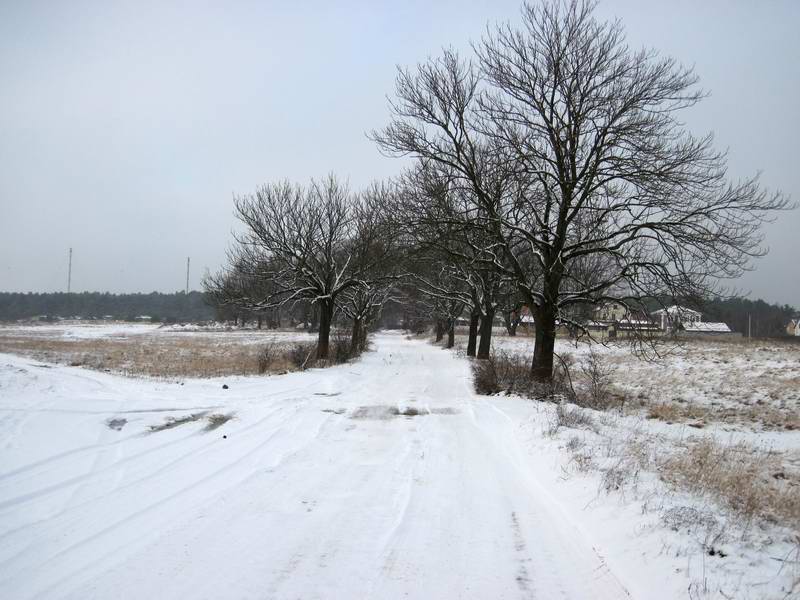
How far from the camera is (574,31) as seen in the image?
496 inches

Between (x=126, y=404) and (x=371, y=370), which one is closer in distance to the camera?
(x=126, y=404)

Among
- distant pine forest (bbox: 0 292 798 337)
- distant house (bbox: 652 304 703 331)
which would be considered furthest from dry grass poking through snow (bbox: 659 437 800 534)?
distant pine forest (bbox: 0 292 798 337)

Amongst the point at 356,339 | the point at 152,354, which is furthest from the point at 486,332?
the point at 152,354

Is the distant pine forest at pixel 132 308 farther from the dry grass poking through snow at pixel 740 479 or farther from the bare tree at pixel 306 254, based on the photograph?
the dry grass poking through snow at pixel 740 479

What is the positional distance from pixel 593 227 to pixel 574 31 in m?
4.86

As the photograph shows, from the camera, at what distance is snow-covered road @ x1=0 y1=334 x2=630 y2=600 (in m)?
3.63

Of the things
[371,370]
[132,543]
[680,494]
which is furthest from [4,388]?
[371,370]

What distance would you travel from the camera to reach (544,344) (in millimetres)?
14125

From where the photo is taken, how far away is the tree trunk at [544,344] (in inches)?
549

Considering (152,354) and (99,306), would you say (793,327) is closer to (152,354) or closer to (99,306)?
(152,354)

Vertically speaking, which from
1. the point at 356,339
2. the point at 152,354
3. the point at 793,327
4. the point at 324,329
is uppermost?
the point at 793,327

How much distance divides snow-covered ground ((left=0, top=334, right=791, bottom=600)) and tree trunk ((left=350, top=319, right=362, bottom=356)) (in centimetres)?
1748

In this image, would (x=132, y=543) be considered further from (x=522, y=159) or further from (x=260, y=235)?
(x=260, y=235)

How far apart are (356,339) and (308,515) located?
967 inches
